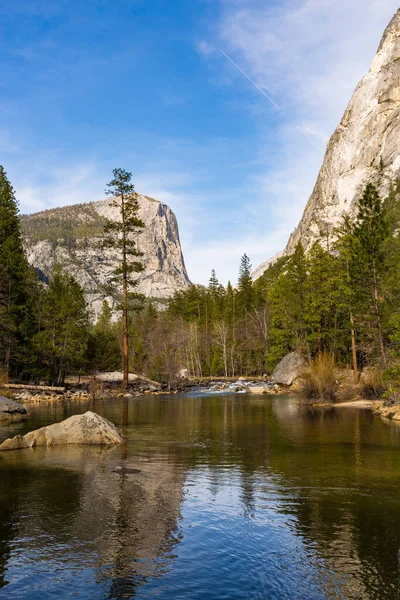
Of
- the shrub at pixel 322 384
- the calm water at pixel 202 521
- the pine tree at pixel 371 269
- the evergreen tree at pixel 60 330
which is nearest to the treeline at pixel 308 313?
the pine tree at pixel 371 269

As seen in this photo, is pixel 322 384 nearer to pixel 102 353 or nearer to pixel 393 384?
pixel 393 384

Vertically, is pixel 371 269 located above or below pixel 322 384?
above

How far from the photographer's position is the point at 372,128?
14912 centimetres

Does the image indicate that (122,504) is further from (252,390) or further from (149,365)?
(149,365)

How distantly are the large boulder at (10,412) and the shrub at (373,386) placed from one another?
69.2 feet

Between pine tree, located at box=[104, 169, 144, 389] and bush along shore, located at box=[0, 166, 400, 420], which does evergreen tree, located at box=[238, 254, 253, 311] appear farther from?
pine tree, located at box=[104, 169, 144, 389]

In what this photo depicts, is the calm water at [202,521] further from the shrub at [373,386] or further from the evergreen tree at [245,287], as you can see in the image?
the evergreen tree at [245,287]

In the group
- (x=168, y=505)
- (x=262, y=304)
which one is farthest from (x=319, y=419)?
(x=262, y=304)

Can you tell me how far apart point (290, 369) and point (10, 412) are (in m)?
29.9

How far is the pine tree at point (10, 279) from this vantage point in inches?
1502

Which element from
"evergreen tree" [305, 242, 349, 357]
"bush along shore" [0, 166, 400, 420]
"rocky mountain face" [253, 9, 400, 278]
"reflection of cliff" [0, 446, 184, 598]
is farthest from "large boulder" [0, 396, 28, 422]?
"rocky mountain face" [253, 9, 400, 278]

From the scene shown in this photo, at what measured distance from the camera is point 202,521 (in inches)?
301

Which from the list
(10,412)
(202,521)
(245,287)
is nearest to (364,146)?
(245,287)

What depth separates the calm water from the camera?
5375mm
